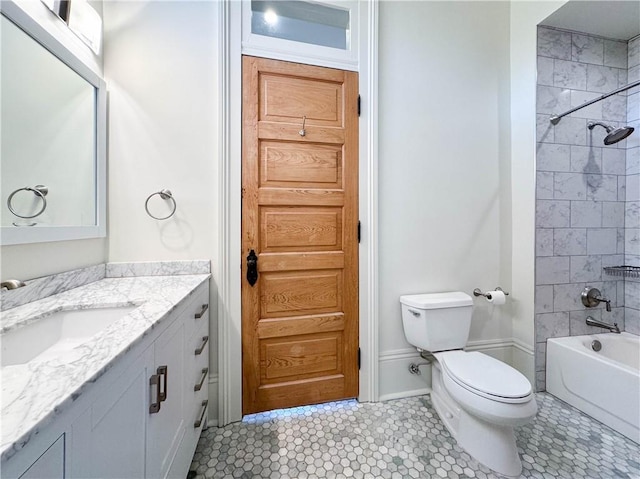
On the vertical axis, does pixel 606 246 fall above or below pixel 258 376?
above

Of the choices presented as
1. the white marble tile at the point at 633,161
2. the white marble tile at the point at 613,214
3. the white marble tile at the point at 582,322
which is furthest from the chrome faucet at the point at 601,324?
the white marble tile at the point at 633,161

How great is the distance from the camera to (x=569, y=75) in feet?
5.86

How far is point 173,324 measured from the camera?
0.93 meters

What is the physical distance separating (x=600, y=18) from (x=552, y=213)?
128 cm

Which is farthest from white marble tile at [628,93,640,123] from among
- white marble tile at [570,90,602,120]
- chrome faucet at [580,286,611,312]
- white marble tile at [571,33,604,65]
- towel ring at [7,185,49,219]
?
towel ring at [7,185,49,219]

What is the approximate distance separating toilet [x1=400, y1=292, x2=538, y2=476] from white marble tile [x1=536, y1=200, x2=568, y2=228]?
770 mm

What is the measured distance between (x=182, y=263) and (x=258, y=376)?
789 millimetres

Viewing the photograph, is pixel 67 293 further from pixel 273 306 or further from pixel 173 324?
pixel 273 306

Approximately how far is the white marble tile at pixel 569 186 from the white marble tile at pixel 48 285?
278 cm

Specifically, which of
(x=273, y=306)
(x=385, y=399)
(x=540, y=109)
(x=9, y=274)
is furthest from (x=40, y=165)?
(x=540, y=109)

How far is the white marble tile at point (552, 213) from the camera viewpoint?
1.72 meters

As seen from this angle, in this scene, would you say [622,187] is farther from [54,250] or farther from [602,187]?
[54,250]

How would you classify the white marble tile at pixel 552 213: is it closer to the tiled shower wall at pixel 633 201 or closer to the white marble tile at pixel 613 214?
the white marble tile at pixel 613 214

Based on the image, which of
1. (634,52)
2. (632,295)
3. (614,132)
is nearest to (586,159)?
(614,132)
